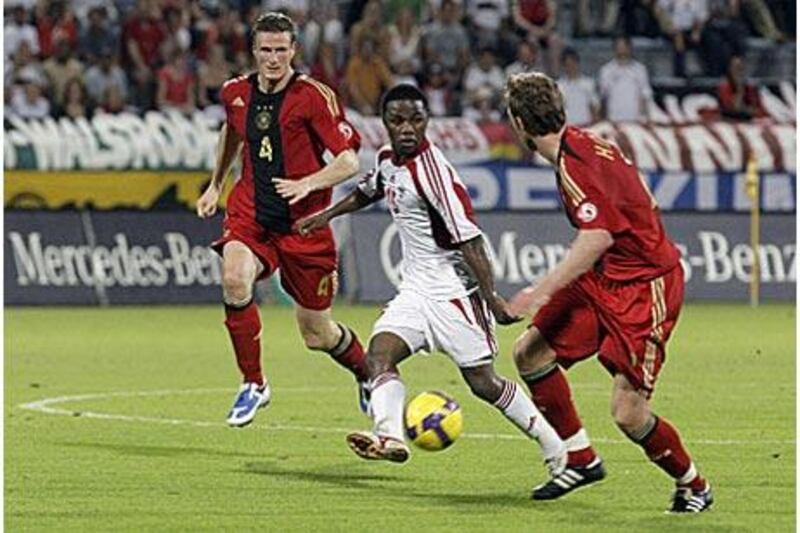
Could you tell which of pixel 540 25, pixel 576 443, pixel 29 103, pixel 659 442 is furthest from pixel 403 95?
pixel 540 25

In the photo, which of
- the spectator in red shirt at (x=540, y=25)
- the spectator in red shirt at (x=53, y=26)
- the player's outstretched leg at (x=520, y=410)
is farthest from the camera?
the spectator in red shirt at (x=540, y=25)

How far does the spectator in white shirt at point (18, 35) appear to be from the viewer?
29.4m

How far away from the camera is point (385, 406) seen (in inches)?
408

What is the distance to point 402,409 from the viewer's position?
34.2 ft

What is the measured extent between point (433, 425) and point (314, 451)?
2053 millimetres

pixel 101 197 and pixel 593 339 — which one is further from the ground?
pixel 593 339

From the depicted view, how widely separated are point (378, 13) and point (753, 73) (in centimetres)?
513

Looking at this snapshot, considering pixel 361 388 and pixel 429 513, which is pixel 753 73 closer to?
pixel 361 388

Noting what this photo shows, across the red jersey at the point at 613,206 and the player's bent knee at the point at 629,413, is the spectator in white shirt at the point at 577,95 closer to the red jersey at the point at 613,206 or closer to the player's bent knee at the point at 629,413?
the red jersey at the point at 613,206

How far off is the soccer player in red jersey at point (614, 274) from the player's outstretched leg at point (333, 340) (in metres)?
3.05

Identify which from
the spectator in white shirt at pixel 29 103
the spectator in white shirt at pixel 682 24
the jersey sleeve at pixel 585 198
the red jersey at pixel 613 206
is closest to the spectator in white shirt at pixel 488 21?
the spectator in white shirt at pixel 682 24

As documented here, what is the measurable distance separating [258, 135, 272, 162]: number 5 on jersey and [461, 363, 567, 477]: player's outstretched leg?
2336 millimetres

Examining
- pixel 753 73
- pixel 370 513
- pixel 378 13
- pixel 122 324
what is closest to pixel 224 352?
pixel 122 324

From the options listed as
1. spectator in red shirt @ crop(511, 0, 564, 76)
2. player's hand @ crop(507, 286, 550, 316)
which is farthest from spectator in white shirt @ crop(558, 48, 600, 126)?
player's hand @ crop(507, 286, 550, 316)
